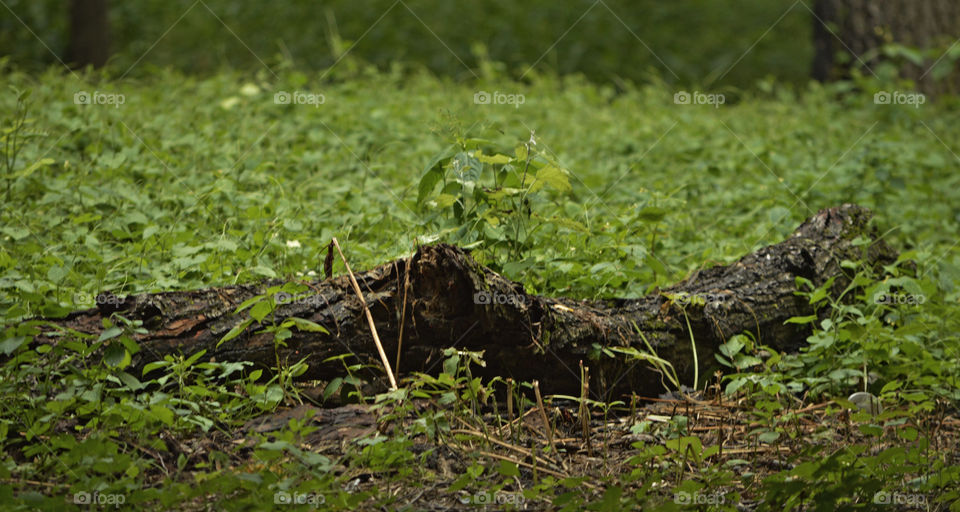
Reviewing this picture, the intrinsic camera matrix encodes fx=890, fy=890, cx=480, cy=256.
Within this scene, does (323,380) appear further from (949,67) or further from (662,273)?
(949,67)

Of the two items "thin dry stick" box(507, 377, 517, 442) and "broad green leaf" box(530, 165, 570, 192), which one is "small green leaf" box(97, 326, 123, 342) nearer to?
"thin dry stick" box(507, 377, 517, 442)

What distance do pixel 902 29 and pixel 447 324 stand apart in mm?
6889

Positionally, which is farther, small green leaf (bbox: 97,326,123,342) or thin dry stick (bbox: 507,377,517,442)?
thin dry stick (bbox: 507,377,517,442)

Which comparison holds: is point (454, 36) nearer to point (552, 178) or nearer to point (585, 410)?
point (552, 178)

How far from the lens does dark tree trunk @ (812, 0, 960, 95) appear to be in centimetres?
809

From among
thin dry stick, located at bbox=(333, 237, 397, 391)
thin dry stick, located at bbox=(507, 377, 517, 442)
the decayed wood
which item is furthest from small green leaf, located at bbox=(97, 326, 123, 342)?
thin dry stick, located at bbox=(507, 377, 517, 442)

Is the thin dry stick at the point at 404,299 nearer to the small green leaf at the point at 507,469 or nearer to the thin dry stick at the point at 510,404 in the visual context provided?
the thin dry stick at the point at 510,404

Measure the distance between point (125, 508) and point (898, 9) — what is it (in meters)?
8.01

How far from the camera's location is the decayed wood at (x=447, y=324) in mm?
2883

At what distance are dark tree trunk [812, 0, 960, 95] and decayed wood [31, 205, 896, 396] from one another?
5811 mm

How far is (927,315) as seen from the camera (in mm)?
3748

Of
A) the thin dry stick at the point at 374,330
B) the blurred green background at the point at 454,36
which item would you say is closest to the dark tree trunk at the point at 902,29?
the blurred green background at the point at 454,36

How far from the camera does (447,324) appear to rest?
117 inches

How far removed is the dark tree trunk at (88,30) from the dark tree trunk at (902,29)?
744 cm
